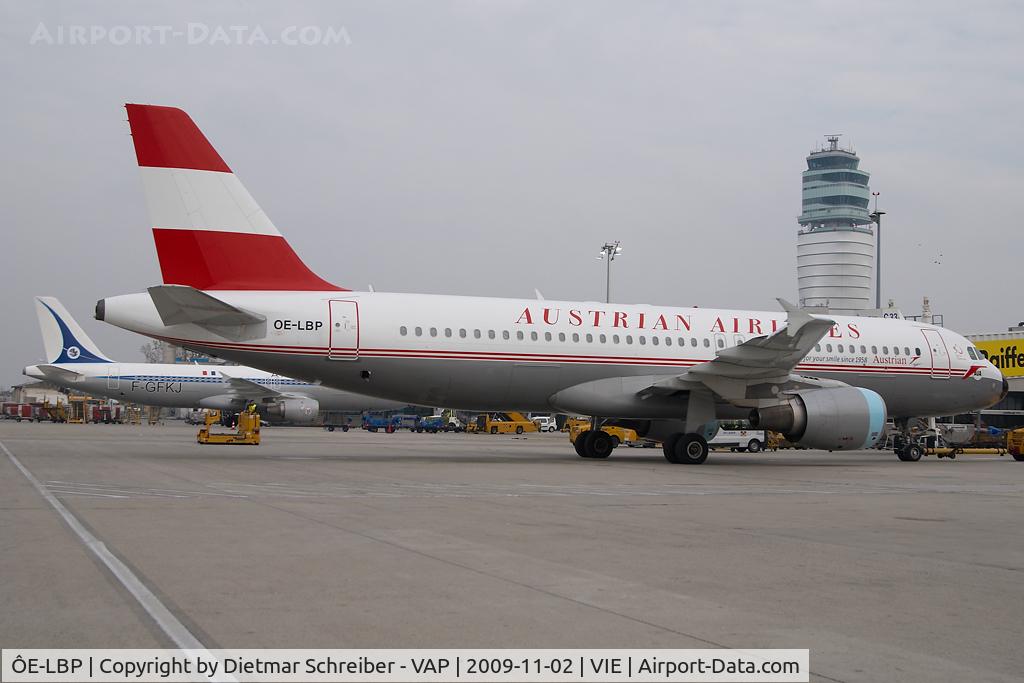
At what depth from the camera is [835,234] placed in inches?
5492

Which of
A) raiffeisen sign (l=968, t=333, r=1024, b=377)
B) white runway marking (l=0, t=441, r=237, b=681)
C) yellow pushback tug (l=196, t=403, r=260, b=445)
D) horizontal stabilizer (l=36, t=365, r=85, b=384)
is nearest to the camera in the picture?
white runway marking (l=0, t=441, r=237, b=681)

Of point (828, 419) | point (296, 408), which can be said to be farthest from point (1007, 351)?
point (296, 408)

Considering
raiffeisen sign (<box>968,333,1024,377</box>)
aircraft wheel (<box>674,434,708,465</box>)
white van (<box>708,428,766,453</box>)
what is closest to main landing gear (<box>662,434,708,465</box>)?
aircraft wheel (<box>674,434,708,465</box>)

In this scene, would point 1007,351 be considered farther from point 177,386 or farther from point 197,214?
point 177,386

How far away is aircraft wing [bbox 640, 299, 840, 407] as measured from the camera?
2025cm

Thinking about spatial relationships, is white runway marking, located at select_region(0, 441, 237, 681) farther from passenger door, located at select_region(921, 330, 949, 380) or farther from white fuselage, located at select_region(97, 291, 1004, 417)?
passenger door, located at select_region(921, 330, 949, 380)

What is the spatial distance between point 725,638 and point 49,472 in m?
14.1

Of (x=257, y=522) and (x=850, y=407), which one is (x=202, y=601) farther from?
(x=850, y=407)

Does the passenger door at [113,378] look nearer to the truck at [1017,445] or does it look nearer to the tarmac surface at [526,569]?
the tarmac surface at [526,569]

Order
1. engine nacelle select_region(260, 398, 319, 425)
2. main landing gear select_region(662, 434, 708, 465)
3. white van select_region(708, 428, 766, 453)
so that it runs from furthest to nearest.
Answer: engine nacelle select_region(260, 398, 319, 425), white van select_region(708, 428, 766, 453), main landing gear select_region(662, 434, 708, 465)

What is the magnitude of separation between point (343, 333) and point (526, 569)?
1345 cm

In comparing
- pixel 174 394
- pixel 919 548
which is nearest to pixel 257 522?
pixel 919 548

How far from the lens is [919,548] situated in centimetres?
888

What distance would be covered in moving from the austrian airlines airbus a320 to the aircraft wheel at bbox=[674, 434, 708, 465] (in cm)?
3
